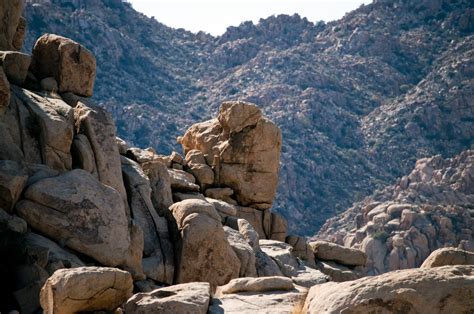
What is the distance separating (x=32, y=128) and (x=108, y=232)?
205 inches

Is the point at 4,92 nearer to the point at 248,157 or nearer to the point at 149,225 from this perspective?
the point at 149,225

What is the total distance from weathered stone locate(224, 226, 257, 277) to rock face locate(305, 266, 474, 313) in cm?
1458

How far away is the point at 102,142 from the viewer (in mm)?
26797

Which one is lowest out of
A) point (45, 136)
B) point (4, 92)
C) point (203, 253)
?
point (203, 253)

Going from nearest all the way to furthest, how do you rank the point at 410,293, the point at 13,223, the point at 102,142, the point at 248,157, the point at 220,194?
the point at 410,293 < the point at 13,223 < the point at 102,142 < the point at 220,194 < the point at 248,157

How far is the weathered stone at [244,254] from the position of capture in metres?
28.5

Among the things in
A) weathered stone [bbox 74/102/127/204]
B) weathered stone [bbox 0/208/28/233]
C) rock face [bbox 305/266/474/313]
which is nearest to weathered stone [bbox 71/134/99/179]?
weathered stone [bbox 74/102/127/204]

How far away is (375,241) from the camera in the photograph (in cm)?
9531

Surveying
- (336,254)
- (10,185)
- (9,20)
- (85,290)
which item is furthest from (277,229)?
(85,290)

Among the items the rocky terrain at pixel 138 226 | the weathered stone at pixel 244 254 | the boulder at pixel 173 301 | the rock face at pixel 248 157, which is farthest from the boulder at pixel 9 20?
the boulder at pixel 173 301

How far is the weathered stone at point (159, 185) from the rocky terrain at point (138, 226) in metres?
0.07

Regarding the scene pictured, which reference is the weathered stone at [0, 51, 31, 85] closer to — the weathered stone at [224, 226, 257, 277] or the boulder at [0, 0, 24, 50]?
the boulder at [0, 0, 24, 50]

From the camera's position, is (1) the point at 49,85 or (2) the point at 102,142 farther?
(1) the point at 49,85

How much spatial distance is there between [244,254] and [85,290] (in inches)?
519
